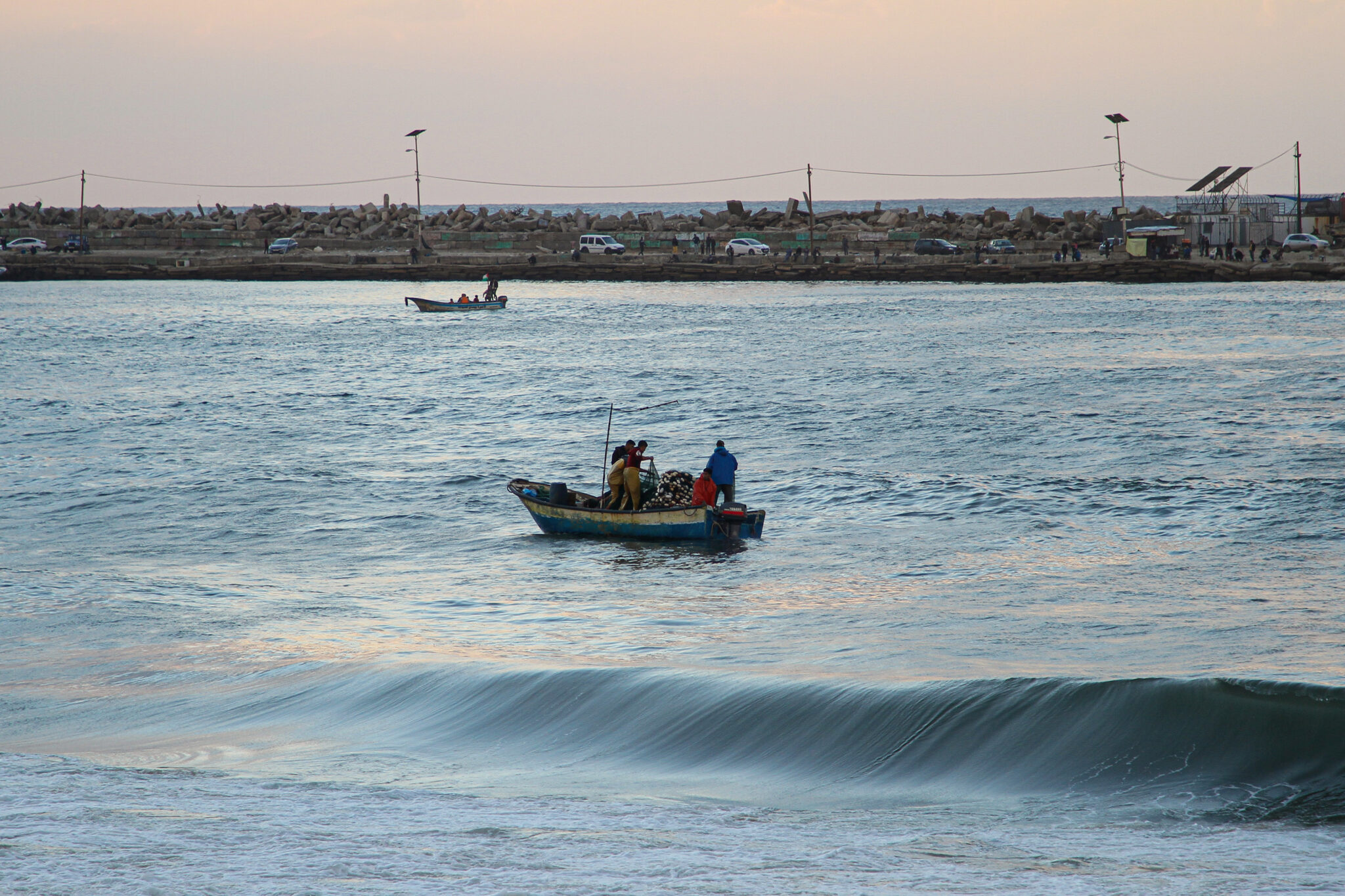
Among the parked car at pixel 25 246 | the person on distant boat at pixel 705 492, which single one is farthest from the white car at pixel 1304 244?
the parked car at pixel 25 246

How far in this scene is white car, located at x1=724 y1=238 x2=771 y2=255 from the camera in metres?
84.8

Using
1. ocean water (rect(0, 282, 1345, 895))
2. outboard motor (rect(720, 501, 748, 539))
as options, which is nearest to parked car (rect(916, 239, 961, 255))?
ocean water (rect(0, 282, 1345, 895))

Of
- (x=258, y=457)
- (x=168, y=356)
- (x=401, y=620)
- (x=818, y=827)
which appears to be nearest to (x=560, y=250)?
(x=168, y=356)

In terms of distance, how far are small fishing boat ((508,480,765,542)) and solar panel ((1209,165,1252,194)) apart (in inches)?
2923

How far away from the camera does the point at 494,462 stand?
2658cm

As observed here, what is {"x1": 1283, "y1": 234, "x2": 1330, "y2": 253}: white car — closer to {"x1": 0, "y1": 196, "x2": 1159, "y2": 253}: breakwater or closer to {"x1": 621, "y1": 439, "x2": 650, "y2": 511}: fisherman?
{"x1": 0, "y1": 196, "x2": 1159, "y2": 253}: breakwater

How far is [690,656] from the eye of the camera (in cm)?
1198

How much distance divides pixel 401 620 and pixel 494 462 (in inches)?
510

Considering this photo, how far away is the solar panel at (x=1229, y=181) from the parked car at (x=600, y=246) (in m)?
41.3

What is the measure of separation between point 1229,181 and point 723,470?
7512cm

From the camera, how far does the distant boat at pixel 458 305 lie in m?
65.5

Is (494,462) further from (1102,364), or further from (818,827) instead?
(1102,364)

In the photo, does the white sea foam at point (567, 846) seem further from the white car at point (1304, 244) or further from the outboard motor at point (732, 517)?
the white car at point (1304, 244)

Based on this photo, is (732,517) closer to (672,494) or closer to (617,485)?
(672,494)
